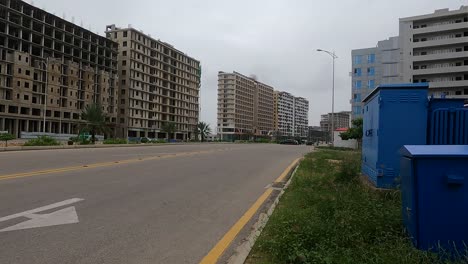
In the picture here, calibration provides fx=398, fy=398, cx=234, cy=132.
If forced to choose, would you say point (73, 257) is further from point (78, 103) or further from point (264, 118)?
point (264, 118)

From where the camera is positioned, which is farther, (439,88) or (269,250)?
(439,88)

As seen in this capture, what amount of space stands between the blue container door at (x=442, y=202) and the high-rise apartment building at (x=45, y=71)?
82142 millimetres

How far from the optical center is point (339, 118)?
170000mm

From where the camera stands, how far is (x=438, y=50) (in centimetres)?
7212

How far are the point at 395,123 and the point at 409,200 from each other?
3.57 meters

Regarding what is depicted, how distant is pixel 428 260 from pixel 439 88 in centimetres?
7525

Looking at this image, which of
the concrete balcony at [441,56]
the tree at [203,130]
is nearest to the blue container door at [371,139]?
the concrete balcony at [441,56]

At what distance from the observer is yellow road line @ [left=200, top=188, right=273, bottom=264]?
504 cm

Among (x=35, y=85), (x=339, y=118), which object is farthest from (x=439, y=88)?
(x=339, y=118)

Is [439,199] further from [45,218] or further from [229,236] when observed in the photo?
[45,218]

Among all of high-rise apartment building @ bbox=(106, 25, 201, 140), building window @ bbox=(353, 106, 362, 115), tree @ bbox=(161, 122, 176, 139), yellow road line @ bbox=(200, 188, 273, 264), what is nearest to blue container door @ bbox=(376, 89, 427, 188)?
yellow road line @ bbox=(200, 188, 273, 264)

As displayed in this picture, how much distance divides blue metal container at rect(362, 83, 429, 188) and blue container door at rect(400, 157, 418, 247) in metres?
3.14

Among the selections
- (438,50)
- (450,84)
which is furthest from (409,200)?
(438,50)

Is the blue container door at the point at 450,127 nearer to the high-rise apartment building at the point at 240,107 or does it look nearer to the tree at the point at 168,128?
the tree at the point at 168,128
